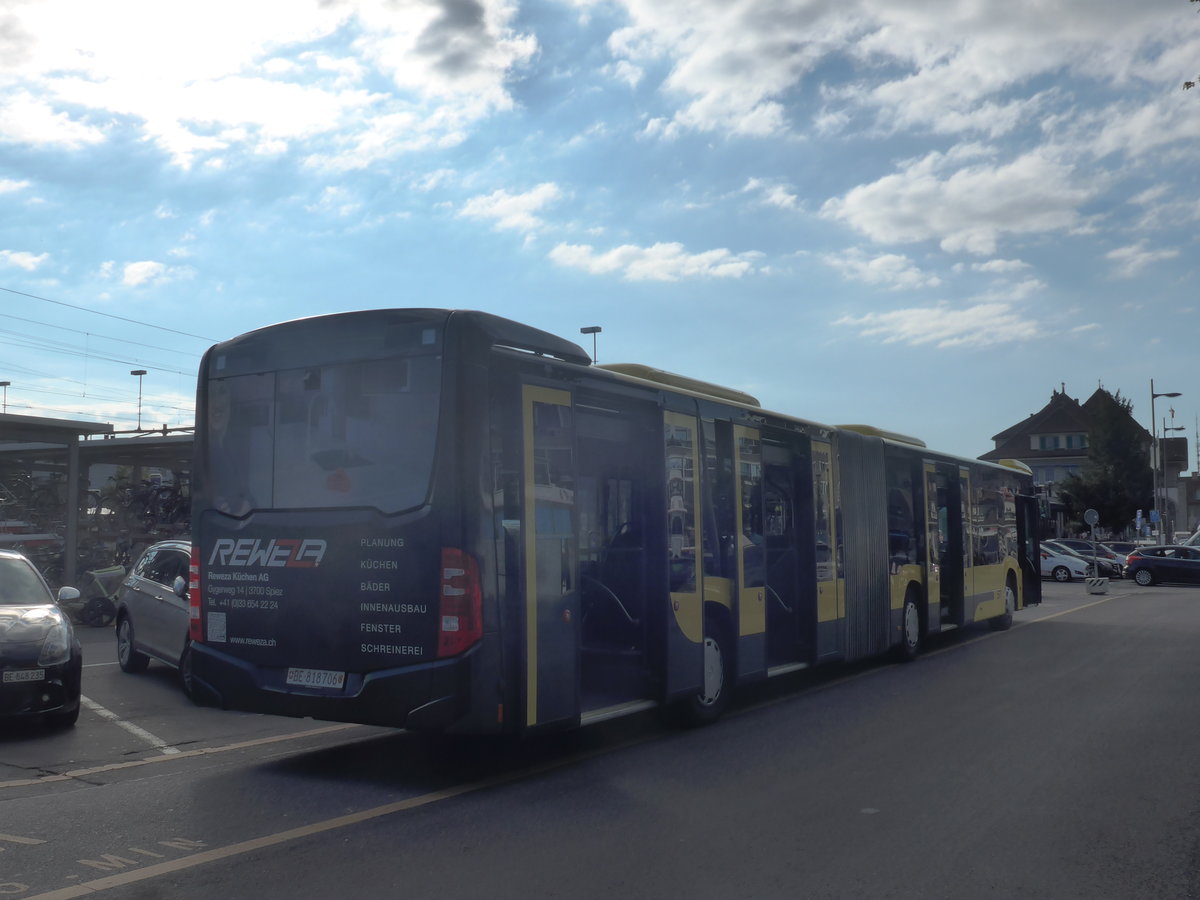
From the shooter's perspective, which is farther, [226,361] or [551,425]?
[226,361]

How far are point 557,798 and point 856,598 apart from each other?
275 inches

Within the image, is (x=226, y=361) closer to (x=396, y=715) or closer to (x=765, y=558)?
(x=396, y=715)

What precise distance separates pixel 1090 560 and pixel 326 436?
4089cm

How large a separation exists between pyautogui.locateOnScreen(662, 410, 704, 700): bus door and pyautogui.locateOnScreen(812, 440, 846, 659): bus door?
2.96 m

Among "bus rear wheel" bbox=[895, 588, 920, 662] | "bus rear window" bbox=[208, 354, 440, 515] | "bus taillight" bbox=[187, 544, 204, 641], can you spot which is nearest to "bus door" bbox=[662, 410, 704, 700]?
"bus rear window" bbox=[208, 354, 440, 515]

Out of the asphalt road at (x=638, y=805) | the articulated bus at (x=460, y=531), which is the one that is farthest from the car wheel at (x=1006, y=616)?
the articulated bus at (x=460, y=531)

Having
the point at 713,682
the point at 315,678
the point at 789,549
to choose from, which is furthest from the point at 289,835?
the point at 789,549

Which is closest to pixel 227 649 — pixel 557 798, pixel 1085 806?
pixel 557 798

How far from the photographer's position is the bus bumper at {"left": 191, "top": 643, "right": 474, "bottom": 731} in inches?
264

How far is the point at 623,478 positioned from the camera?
905 cm

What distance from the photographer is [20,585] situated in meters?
10.1

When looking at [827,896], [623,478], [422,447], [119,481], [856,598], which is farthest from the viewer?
[119,481]

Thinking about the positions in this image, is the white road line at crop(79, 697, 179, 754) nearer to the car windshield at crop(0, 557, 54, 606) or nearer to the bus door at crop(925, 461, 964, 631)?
the car windshield at crop(0, 557, 54, 606)

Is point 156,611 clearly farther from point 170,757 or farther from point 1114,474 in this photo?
point 1114,474
